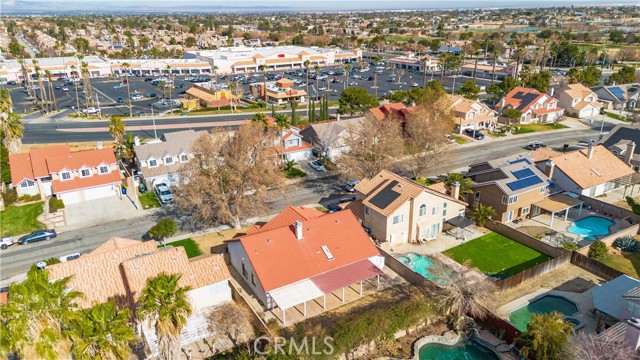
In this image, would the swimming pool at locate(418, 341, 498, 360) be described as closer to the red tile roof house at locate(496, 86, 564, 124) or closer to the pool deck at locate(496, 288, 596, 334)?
the pool deck at locate(496, 288, 596, 334)

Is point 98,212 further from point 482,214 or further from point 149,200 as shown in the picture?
point 482,214

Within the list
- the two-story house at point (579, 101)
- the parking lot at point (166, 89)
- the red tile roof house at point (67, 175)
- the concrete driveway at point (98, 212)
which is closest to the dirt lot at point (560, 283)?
the concrete driveway at point (98, 212)

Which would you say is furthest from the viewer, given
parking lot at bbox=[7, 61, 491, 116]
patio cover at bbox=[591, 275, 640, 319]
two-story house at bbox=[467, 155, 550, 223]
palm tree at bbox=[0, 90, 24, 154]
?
parking lot at bbox=[7, 61, 491, 116]

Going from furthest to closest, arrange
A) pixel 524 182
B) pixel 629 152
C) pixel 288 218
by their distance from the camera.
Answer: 1. pixel 629 152
2. pixel 524 182
3. pixel 288 218

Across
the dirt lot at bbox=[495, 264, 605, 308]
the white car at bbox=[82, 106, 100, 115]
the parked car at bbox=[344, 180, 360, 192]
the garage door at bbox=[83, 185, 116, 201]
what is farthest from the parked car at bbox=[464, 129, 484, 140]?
the white car at bbox=[82, 106, 100, 115]

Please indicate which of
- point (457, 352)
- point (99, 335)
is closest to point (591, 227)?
point (457, 352)

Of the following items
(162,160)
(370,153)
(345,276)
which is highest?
(370,153)
